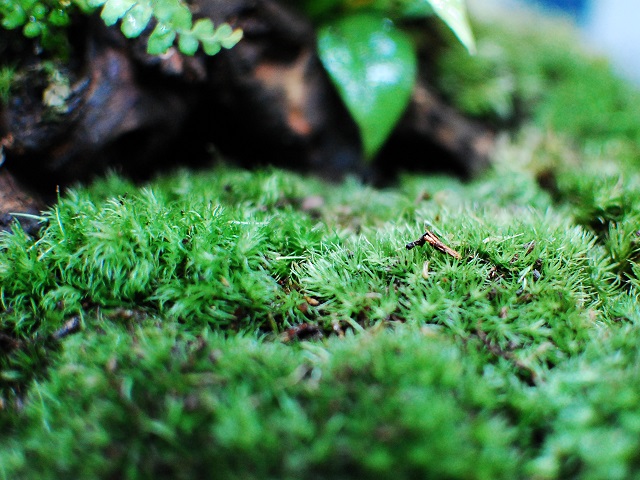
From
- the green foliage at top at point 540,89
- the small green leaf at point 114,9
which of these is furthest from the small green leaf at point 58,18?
the green foliage at top at point 540,89

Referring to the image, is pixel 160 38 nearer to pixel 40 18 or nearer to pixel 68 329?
pixel 40 18

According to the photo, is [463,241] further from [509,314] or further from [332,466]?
[332,466]

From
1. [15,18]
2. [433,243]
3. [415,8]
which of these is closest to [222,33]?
[15,18]

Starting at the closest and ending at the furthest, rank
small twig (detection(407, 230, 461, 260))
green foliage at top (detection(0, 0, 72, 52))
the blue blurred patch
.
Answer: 1. small twig (detection(407, 230, 461, 260))
2. green foliage at top (detection(0, 0, 72, 52))
3. the blue blurred patch

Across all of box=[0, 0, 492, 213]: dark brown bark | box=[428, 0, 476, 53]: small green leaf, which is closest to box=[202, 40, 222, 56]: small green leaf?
box=[0, 0, 492, 213]: dark brown bark

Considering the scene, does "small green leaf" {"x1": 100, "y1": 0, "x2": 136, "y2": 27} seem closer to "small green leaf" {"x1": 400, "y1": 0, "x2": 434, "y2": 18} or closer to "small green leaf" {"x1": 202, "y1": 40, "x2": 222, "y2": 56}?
"small green leaf" {"x1": 202, "y1": 40, "x2": 222, "y2": 56}
